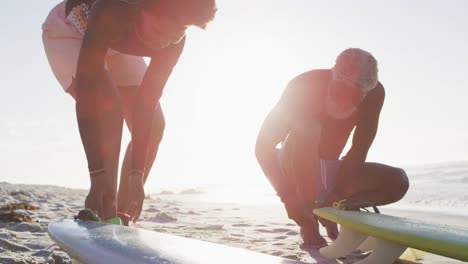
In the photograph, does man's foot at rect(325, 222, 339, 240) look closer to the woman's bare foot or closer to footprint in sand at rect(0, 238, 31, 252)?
the woman's bare foot

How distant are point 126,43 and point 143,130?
1.41 ft

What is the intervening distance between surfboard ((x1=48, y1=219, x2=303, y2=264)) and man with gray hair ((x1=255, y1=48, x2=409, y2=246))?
144 cm

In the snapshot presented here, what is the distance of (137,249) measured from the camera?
111 cm

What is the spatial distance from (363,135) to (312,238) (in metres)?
0.81

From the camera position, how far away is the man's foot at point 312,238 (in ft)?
8.46

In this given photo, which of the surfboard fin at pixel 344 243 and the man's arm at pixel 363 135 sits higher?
the man's arm at pixel 363 135

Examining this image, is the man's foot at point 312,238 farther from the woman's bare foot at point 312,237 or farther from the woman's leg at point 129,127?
the woman's leg at point 129,127

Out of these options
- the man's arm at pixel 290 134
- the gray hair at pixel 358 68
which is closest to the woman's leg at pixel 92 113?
the man's arm at pixel 290 134

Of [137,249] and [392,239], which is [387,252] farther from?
[137,249]

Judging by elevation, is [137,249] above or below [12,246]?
above

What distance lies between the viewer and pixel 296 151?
299 centimetres

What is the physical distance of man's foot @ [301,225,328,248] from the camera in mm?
2580

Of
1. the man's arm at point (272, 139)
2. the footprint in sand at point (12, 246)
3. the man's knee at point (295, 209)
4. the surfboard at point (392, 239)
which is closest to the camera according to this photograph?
the surfboard at point (392, 239)

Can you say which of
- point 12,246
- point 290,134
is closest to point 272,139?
point 290,134
